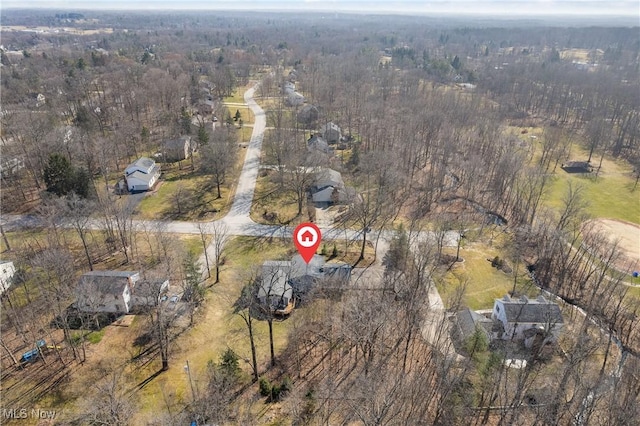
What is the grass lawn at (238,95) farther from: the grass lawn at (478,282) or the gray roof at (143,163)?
the grass lawn at (478,282)

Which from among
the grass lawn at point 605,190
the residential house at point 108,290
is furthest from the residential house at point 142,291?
the grass lawn at point 605,190

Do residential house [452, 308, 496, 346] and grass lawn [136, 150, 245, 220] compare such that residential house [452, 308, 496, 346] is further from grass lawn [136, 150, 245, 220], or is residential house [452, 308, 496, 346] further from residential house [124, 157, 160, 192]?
residential house [124, 157, 160, 192]

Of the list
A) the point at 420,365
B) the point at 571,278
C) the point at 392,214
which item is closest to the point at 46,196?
the point at 392,214

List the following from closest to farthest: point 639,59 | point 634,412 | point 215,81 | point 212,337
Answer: point 634,412 → point 212,337 → point 215,81 → point 639,59

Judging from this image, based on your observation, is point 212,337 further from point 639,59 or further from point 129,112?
point 639,59

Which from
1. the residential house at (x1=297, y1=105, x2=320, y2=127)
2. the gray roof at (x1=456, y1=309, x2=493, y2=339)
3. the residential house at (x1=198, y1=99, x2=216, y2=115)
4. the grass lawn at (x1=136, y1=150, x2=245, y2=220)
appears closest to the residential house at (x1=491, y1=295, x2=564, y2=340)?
the gray roof at (x1=456, y1=309, x2=493, y2=339)

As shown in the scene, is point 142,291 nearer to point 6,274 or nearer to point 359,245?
point 6,274
